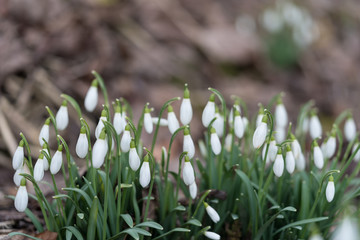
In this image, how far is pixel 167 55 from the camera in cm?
537

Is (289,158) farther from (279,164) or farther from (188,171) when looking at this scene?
(188,171)

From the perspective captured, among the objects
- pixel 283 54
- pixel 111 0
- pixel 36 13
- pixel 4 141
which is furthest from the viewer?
pixel 283 54

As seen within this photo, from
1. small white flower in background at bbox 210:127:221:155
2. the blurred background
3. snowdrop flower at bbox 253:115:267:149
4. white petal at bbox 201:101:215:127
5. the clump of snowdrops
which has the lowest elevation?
the clump of snowdrops

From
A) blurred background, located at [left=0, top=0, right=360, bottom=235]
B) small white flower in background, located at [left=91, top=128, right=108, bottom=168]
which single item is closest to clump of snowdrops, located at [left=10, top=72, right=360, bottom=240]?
small white flower in background, located at [left=91, top=128, right=108, bottom=168]

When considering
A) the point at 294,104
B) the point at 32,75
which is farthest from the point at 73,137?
the point at 294,104

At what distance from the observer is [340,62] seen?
6.61 metres

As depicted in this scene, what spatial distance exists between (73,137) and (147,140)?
681mm

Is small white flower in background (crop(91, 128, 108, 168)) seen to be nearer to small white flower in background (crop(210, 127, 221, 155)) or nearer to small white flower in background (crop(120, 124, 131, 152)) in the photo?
small white flower in background (crop(120, 124, 131, 152))

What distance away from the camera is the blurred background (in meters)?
3.82

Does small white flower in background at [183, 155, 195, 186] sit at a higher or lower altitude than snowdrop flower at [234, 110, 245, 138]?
lower

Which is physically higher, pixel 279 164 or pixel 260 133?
pixel 260 133

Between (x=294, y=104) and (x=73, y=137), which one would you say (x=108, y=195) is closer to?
(x=73, y=137)

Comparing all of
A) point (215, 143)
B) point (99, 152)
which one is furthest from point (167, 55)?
point (99, 152)

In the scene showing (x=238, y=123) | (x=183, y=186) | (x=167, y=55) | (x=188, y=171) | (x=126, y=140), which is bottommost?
(x=183, y=186)
